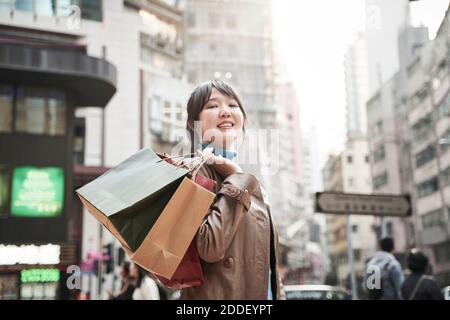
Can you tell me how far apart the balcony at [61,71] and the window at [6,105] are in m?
0.22

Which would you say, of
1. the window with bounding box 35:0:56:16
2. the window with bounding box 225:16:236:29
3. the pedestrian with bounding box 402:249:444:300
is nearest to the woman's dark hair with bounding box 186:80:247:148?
the pedestrian with bounding box 402:249:444:300

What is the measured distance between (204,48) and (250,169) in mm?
32976

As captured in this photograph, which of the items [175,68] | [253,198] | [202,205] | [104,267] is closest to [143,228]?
[202,205]

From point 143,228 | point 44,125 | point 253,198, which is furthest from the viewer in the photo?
point 44,125

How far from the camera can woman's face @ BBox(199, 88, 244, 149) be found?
143 cm

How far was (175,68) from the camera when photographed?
16297mm

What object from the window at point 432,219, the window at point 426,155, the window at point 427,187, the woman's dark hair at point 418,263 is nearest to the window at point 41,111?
the woman's dark hair at point 418,263

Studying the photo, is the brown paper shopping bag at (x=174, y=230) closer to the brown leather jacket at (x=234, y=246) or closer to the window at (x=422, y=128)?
the brown leather jacket at (x=234, y=246)

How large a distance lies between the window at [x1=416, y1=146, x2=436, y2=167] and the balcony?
1810 cm

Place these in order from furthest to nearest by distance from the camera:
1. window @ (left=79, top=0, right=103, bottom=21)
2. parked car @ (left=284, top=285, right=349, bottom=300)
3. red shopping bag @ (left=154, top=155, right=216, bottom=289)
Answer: window @ (left=79, top=0, right=103, bottom=21) → parked car @ (left=284, top=285, right=349, bottom=300) → red shopping bag @ (left=154, top=155, right=216, bottom=289)

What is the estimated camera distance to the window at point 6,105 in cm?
1136

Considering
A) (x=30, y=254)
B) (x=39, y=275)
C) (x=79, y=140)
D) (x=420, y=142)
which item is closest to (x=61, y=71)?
(x=79, y=140)

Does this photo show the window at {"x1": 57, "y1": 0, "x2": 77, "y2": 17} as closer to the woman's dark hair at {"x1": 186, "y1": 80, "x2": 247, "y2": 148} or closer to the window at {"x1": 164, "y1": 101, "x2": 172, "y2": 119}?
the window at {"x1": 164, "y1": 101, "x2": 172, "y2": 119}
